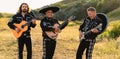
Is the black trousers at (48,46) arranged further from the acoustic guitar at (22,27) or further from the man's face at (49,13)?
the acoustic guitar at (22,27)

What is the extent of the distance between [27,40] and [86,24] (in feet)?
6.26

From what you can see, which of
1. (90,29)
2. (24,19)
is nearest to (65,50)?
(24,19)

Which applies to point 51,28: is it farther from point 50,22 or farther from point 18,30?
point 18,30

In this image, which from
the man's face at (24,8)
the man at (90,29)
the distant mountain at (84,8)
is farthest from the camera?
the distant mountain at (84,8)

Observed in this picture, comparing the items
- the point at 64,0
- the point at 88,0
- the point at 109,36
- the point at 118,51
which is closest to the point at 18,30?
the point at 118,51

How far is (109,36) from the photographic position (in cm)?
2194

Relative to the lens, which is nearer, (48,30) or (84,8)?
(48,30)

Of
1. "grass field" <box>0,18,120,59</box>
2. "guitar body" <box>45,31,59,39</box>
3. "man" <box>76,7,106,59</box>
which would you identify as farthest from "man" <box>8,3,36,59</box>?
"grass field" <box>0,18,120,59</box>

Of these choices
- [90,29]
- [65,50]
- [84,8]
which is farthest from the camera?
[84,8]

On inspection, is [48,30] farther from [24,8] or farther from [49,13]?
[24,8]

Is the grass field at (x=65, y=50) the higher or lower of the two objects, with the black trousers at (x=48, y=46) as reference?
lower

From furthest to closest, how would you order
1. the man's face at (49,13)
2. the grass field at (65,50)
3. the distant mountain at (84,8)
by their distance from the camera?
the distant mountain at (84,8)
the grass field at (65,50)
the man's face at (49,13)

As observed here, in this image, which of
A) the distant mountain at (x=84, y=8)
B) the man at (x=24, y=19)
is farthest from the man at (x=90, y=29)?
the distant mountain at (x=84, y=8)

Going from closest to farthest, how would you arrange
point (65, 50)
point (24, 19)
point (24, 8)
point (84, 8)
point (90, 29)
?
point (90, 29)
point (24, 8)
point (24, 19)
point (65, 50)
point (84, 8)
